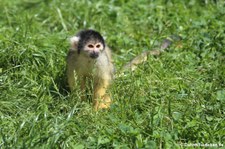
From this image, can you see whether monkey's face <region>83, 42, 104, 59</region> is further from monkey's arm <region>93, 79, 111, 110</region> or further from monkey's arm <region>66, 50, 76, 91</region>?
monkey's arm <region>93, 79, 111, 110</region>

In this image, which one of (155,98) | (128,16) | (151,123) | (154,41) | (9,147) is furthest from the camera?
(128,16)

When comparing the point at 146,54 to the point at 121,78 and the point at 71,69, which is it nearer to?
the point at 121,78

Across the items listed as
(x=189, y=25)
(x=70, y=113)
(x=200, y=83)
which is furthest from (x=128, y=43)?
(x=70, y=113)

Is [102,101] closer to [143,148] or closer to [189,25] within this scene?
[143,148]

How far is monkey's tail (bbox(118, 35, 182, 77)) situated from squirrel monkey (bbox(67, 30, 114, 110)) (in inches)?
8.5

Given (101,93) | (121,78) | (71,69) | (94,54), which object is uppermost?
(94,54)

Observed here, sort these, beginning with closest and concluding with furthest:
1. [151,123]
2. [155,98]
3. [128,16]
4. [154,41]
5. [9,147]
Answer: [9,147], [151,123], [155,98], [154,41], [128,16]

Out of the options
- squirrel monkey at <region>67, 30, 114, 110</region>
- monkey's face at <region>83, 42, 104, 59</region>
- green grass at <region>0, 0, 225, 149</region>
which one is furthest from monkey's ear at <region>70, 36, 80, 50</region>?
green grass at <region>0, 0, 225, 149</region>

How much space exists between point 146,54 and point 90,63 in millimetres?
811

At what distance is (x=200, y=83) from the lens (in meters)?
5.36

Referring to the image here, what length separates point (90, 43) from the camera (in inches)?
213

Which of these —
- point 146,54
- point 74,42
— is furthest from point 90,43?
point 146,54

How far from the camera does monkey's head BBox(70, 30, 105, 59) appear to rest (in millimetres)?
5410

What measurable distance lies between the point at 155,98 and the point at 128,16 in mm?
2402
